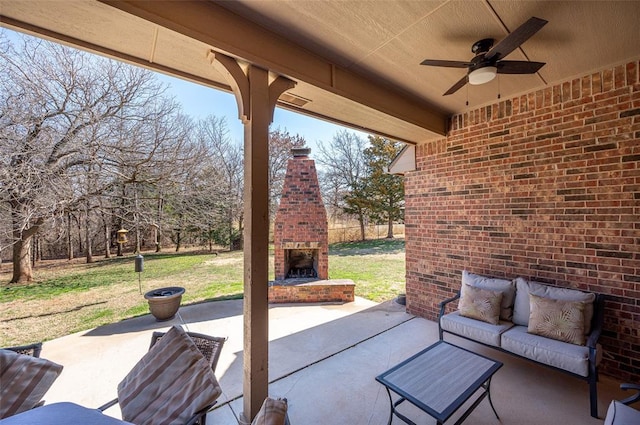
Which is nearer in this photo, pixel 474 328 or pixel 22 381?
pixel 22 381

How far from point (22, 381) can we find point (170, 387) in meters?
0.88

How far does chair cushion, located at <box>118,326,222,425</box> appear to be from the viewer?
1473mm

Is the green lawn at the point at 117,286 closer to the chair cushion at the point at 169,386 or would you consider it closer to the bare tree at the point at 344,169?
the chair cushion at the point at 169,386

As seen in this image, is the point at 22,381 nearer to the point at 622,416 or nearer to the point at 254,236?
the point at 254,236

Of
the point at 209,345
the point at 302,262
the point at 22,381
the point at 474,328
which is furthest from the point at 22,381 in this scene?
the point at 302,262

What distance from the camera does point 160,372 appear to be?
5.32 feet

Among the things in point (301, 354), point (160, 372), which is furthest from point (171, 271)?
point (160, 372)

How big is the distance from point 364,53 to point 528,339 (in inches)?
121

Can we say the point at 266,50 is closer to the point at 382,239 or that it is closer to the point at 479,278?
the point at 479,278

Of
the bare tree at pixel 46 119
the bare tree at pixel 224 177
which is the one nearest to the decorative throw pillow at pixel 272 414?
the bare tree at pixel 46 119

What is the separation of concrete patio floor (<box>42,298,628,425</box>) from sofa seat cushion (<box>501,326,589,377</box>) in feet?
1.08

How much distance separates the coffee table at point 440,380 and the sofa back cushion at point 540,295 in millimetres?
1094

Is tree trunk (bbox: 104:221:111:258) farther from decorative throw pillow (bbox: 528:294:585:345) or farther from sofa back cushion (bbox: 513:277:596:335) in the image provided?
decorative throw pillow (bbox: 528:294:585:345)

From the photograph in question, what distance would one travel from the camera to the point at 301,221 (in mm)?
5469
